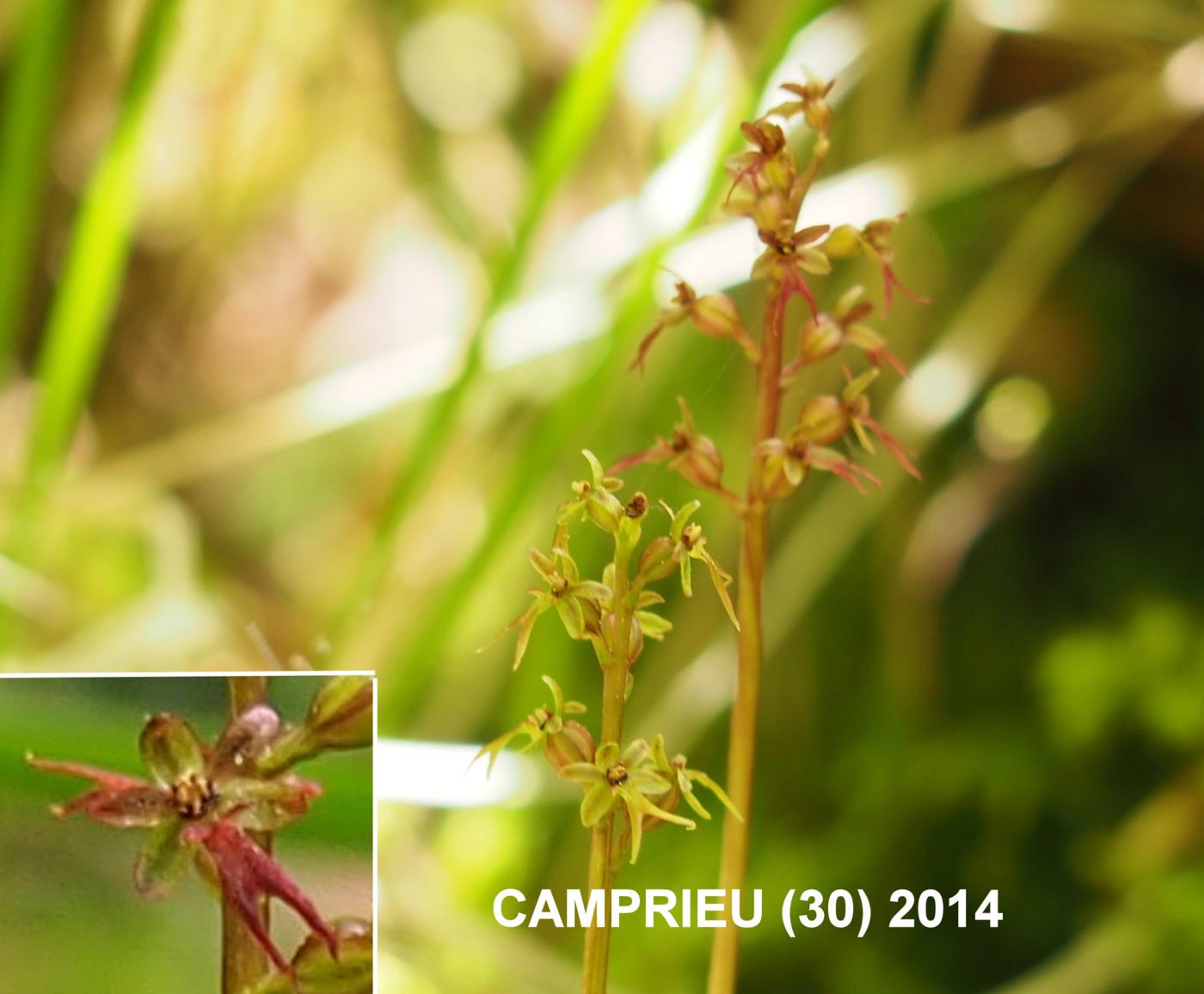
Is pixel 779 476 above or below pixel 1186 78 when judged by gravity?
below

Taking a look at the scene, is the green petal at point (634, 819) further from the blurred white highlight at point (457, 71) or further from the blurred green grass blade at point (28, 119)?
the blurred white highlight at point (457, 71)

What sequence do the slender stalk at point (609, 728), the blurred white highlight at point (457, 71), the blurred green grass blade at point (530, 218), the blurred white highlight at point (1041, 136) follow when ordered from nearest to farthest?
1. the slender stalk at point (609, 728)
2. the blurred green grass blade at point (530, 218)
3. the blurred white highlight at point (1041, 136)
4. the blurred white highlight at point (457, 71)

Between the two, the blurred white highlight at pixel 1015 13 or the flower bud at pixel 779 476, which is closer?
the flower bud at pixel 779 476

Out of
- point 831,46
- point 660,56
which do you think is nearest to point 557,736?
point 831,46

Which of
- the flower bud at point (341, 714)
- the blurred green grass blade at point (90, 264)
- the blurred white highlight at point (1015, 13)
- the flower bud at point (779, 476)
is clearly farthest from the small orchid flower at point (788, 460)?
the blurred white highlight at point (1015, 13)

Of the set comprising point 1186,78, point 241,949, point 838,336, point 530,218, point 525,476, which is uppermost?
point 1186,78

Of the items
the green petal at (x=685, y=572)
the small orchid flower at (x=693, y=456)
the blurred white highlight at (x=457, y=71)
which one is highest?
the blurred white highlight at (x=457, y=71)

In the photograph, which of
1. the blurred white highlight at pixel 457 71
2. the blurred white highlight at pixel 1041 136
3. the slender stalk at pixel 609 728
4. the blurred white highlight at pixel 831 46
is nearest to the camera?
the slender stalk at pixel 609 728

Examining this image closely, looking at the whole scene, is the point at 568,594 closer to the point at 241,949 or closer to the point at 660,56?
the point at 241,949
